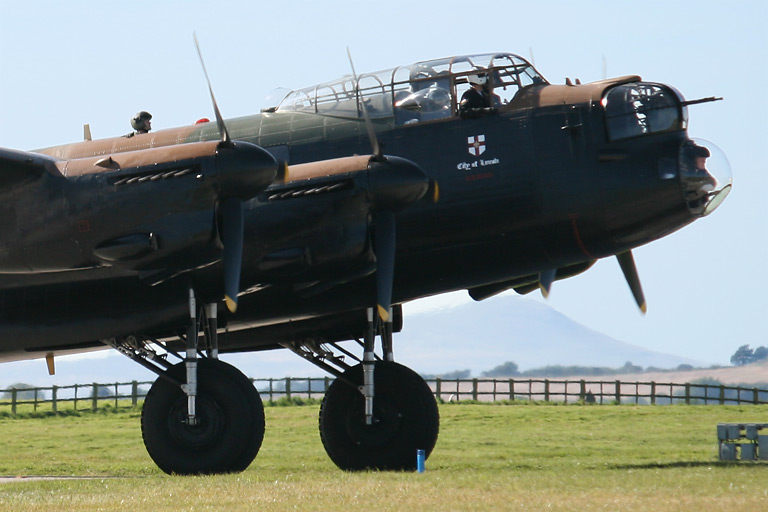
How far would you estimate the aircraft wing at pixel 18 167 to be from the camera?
1975cm

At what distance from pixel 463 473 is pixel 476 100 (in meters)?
6.54

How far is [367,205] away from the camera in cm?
2094

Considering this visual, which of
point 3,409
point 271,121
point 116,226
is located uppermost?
point 271,121

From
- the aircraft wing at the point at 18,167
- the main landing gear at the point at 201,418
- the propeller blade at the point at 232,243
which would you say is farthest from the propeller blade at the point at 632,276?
the aircraft wing at the point at 18,167

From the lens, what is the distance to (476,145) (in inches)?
857

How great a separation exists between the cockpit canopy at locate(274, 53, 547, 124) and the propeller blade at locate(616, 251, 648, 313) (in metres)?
4.32

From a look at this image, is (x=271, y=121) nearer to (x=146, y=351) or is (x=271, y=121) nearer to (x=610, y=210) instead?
(x=146, y=351)

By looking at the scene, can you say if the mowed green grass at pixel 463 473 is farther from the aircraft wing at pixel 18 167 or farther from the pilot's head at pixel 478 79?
the pilot's head at pixel 478 79

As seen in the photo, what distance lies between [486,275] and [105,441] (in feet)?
70.4

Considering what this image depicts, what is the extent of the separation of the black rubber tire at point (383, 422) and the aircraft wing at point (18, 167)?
7218mm

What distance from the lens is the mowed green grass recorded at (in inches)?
644

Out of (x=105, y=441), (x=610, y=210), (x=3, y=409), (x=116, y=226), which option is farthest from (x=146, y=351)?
(x=3, y=409)

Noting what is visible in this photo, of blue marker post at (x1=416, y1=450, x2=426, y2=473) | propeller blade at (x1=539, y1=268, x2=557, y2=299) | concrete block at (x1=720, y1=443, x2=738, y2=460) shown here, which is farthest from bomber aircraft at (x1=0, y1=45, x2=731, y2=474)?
concrete block at (x1=720, y1=443, x2=738, y2=460)

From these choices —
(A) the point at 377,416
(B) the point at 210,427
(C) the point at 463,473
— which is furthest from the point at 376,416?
(B) the point at 210,427
